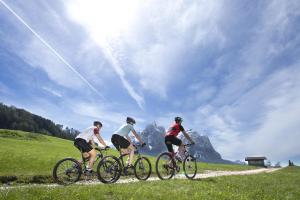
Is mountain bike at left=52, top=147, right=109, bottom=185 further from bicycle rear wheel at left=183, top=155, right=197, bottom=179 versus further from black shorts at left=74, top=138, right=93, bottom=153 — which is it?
bicycle rear wheel at left=183, top=155, right=197, bottom=179

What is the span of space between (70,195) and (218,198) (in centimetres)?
523

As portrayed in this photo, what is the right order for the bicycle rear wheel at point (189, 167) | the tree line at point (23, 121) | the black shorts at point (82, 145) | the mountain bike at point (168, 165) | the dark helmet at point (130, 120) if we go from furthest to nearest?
1. the tree line at point (23, 121)
2. the bicycle rear wheel at point (189, 167)
3. the mountain bike at point (168, 165)
4. the dark helmet at point (130, 120)
5. the black shorts at point (82, 145)

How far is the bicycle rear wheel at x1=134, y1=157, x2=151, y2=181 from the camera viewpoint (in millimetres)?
16578

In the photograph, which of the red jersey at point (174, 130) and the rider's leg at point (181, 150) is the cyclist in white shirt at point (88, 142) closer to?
the red jersey at point (174, 130)

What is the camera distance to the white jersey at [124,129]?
15938 millimetres

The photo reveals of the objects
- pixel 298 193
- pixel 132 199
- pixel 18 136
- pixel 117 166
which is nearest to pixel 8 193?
pixel 132 199

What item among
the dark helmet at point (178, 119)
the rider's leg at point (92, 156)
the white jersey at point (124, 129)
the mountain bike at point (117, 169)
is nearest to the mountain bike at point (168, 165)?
the mountain bike at point (117, 169)

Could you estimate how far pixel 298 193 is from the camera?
14688 mm

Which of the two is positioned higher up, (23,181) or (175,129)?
(175,129)

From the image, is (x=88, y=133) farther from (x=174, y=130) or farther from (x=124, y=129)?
(x=174, y=130)

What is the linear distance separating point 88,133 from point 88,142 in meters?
0.45

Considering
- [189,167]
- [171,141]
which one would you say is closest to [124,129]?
[171,141]

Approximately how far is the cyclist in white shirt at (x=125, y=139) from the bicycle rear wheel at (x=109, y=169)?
2.32 feet

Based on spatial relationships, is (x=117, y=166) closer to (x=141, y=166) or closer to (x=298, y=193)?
(x=141, y=166)
